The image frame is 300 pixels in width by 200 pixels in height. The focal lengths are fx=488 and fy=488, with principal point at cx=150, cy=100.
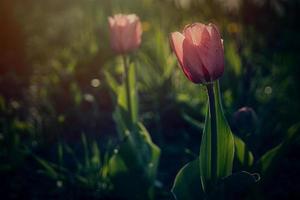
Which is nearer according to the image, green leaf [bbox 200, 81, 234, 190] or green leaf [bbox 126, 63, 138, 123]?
green leaf [bbox 200, 81, 234, 190]

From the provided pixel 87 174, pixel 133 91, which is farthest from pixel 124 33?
pixel 87 174

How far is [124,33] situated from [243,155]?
0.67 meters

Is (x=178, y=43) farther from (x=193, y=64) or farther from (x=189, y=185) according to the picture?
(x=189, y=185)

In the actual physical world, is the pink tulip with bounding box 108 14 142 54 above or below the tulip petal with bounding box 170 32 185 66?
below

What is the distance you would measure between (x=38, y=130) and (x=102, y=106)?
57 cm

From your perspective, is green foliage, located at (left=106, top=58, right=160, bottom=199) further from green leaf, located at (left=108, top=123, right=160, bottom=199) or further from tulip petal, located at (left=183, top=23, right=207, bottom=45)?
tulip petal, located at (left=183, top=23, right=207, bottom=45)

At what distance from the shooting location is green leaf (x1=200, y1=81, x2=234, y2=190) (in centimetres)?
119

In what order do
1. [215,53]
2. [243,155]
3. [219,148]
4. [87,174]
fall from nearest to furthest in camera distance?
[215,53] → [219,148] → [243,155] → [87,174]

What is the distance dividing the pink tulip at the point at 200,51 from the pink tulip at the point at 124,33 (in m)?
0.64

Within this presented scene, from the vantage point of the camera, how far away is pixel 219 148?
1218 millimetres

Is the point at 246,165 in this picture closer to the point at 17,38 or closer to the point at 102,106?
the point at 102,106

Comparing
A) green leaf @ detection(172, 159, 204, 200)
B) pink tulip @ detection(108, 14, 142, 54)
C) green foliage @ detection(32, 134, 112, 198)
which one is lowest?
green foliage @ detection(32, 134, 112, 198)

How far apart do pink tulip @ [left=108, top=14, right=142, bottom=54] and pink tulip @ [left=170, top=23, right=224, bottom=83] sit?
0.64 m

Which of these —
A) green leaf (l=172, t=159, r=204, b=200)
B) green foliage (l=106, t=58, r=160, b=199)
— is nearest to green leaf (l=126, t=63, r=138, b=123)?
green foliage (l=106, t=58, r=160, b=199)
